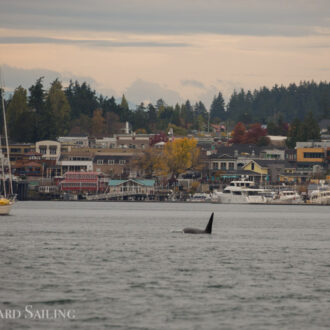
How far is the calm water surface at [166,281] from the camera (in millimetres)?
39969

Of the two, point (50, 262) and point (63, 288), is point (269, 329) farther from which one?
point (50, 262)

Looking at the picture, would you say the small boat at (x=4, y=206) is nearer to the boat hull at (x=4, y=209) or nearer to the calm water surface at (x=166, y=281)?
the boat hull at (x=4, y=209)

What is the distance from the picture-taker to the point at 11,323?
38031 millimetres

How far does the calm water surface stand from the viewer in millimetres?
39969

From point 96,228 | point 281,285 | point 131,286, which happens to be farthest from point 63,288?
point 96,228

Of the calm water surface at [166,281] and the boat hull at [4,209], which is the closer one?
the calm water surface at [166,281]

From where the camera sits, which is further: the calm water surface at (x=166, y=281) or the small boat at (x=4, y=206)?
the small boat at (x=4, y=206)

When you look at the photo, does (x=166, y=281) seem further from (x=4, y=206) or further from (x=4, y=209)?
(x=4, y=209)

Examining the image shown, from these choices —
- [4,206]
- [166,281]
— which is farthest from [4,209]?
[166,281]

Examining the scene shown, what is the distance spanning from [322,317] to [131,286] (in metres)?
10.4

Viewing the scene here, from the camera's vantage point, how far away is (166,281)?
49.9 m

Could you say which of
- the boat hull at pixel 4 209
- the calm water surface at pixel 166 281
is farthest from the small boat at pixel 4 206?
the calm water surface at pixel 166 281

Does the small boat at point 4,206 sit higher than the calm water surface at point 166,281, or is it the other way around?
the small boat at point 4,206

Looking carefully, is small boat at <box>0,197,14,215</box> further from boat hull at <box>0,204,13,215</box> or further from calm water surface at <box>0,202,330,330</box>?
calm water surface at <box>0,202,330,330</box>
